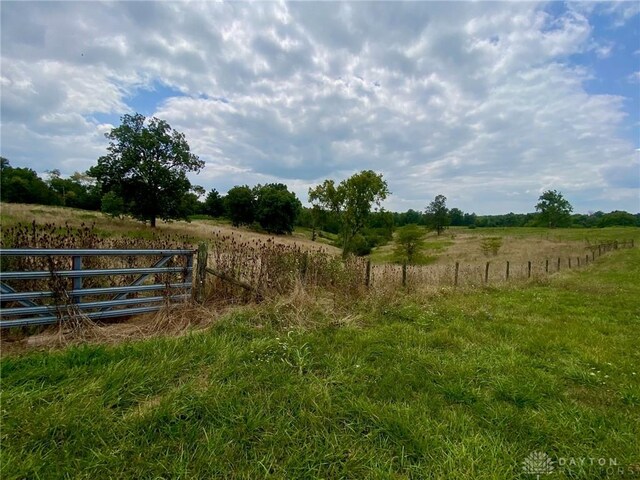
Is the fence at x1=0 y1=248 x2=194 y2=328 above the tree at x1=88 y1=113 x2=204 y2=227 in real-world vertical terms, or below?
below

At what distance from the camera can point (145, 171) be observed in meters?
24.9

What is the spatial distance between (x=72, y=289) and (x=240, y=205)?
158 ft

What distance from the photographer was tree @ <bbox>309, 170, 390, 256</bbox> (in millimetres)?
28516

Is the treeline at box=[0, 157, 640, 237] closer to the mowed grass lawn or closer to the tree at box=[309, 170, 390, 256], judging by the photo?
the tree at box=[309, 170, 390, 256]

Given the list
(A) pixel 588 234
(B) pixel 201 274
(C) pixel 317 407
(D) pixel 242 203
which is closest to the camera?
(C) pixel 317 407

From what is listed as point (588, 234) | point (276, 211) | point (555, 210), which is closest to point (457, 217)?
point (555, 210)

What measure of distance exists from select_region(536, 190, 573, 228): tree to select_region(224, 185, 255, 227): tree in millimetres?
63444

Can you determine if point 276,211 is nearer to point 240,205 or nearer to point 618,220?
point 240,205

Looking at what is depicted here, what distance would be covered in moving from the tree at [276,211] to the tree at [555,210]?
56.0 metres

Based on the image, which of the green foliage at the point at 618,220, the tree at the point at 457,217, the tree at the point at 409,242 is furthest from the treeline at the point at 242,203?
the tree at the point at 457,217

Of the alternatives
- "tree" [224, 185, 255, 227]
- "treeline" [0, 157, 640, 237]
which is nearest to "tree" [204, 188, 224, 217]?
"treeline" [0, 157, 640, 237]

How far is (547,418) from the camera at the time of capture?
2.67m

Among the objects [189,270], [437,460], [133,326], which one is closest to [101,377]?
[133,326]

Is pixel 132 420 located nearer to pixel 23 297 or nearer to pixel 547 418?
pixel 23 297
